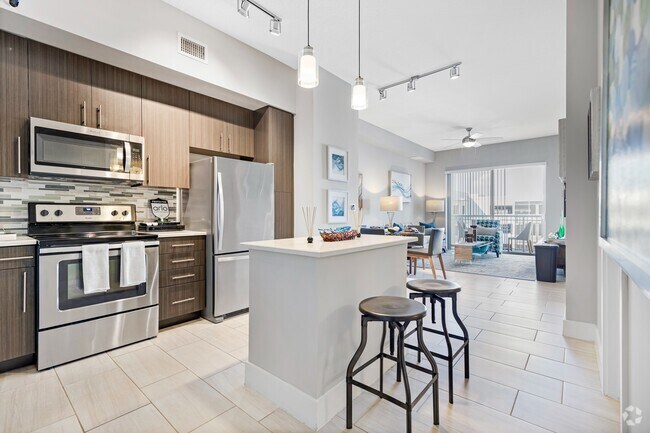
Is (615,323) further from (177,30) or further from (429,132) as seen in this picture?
(429,132)

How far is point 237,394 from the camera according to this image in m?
1.89

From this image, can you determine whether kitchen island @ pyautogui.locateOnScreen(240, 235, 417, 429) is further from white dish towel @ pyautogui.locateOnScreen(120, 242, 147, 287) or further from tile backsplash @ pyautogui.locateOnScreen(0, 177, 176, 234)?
tile backsplash @ pyautogui.locateOnScreen(0, 177, 176, 234)

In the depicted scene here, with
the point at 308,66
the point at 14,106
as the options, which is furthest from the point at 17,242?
the point at 308,66

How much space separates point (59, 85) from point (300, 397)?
2967mm

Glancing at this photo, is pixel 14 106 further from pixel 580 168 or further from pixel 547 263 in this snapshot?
pixel 547 263

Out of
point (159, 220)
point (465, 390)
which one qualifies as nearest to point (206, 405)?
point (465, 390)

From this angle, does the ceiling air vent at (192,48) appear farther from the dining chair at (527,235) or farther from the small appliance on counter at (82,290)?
the dining chair at (527,235)

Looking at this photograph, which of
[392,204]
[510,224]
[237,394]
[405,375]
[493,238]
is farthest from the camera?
[510,224]

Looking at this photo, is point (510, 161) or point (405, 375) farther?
point (510, 161)

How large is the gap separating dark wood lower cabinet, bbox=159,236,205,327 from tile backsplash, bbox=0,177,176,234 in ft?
1.89

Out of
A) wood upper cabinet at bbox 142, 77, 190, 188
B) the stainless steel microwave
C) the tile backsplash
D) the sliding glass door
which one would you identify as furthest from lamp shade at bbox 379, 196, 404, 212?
the stainless steel microwave

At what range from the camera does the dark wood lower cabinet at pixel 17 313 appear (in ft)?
6.79

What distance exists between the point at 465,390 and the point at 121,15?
3750 millimetres

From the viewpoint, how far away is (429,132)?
23.9 feet
